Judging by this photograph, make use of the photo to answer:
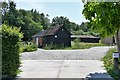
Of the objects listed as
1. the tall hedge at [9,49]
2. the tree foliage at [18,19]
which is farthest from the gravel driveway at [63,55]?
the tree foliage at [18,19]

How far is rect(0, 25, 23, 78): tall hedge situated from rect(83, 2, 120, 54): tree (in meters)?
3.11

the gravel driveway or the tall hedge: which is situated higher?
the tall hedge

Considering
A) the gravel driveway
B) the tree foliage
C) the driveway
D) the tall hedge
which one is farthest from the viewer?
the tree foliage

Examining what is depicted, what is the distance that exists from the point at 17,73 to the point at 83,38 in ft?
171

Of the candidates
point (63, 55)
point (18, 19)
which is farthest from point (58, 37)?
point (63, 55)

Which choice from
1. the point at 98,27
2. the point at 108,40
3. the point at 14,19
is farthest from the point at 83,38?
the point at 98,27

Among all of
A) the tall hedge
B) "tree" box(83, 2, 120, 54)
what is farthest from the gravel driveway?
the tall hedge

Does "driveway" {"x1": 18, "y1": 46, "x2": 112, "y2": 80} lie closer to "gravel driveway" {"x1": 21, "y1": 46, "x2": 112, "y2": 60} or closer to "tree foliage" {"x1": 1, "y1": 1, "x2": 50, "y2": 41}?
"gravel driveway" {"x1": 21, "y1": 46, "x2": 112, "y2": 60}

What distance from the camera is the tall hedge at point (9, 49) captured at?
1024 centimetres

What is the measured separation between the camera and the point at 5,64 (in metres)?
10.3

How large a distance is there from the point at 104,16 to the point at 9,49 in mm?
3707

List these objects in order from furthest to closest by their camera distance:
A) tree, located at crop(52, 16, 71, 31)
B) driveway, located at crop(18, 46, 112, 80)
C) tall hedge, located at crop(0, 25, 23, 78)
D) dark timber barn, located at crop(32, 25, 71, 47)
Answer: tree, located at crop(52, 16, 71, 31)
dark timber barn, located at crop(32, 25, 71, 47)
driveway, located at crop(18, 46, 112, 80)
tall hedge, located at crop(0, 25, 23, 78)

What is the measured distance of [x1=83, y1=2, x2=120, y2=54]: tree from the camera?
36.2 ft

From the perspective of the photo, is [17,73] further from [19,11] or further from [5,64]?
[19,11]
